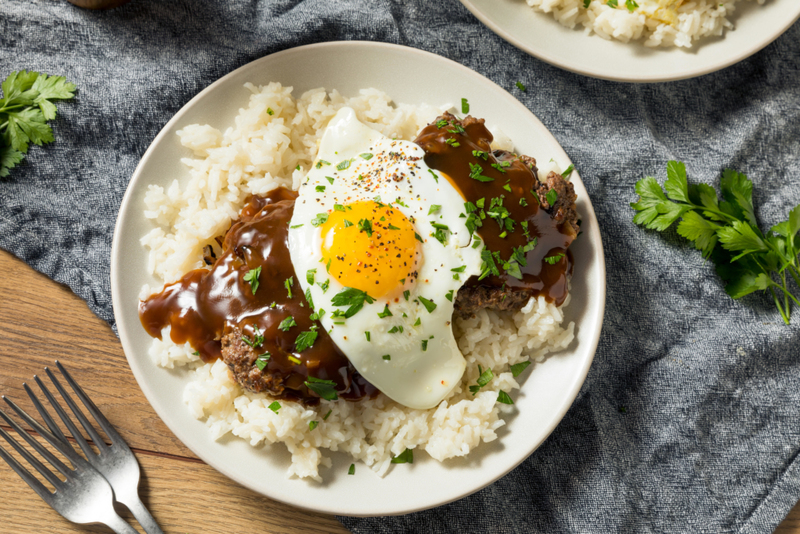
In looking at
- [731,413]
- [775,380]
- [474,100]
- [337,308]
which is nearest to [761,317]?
[775,380]

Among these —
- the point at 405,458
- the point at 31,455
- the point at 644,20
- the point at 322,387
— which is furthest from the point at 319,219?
the point at 644,20

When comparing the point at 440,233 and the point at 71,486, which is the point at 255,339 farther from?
the point at 71,486

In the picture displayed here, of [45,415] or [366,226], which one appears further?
[45,415]

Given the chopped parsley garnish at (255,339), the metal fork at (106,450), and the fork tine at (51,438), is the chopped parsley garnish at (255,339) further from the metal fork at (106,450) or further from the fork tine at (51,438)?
the fork tine at (51,438)

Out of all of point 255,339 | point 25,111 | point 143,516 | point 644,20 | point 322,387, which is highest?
point 644,20

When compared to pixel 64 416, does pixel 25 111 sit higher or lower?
higher

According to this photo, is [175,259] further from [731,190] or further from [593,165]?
[731,190]
